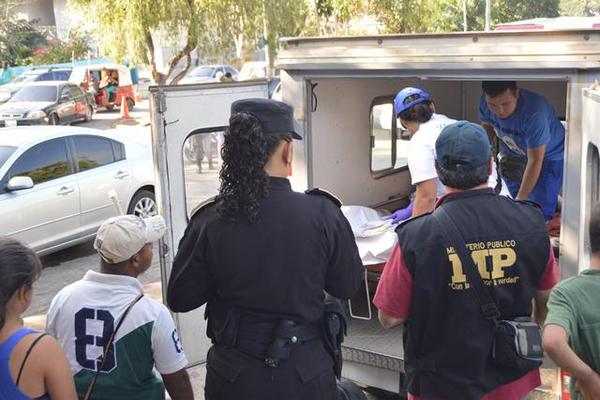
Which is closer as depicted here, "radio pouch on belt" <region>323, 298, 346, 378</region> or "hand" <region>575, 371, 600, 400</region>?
"hand" <region>575, 371, 600, 400</region>

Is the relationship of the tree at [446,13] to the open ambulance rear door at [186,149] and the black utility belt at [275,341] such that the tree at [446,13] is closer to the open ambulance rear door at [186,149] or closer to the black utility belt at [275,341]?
the open ambulance rear door at [186,149]

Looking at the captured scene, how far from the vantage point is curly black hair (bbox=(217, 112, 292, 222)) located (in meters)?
2.73

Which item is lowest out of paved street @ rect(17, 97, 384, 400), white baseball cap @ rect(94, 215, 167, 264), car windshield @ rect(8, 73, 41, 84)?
paved street @ rect(17, 97, 384, 400)

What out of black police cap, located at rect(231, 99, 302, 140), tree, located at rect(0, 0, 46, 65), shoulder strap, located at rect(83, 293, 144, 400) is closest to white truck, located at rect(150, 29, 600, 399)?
black police cap, located at rect(231, 99, 302, 140)

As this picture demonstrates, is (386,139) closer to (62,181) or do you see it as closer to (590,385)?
(62,181)

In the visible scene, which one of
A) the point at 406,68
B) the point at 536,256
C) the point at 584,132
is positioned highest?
the point at 406,68

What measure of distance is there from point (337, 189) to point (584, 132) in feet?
9.25

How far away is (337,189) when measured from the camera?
629 cm

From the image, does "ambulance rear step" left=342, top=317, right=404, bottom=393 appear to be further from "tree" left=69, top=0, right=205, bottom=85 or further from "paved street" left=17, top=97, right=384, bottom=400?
"tree" left=69, top=0, right=205, bottom=85

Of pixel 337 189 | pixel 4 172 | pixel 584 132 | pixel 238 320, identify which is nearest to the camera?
pixel 238 320

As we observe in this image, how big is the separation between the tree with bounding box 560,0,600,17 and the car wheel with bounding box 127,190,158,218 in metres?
43.7

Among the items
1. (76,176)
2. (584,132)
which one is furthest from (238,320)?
(76,176)

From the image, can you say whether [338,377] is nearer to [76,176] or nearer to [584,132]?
[584,132]

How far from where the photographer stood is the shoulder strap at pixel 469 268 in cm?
282
